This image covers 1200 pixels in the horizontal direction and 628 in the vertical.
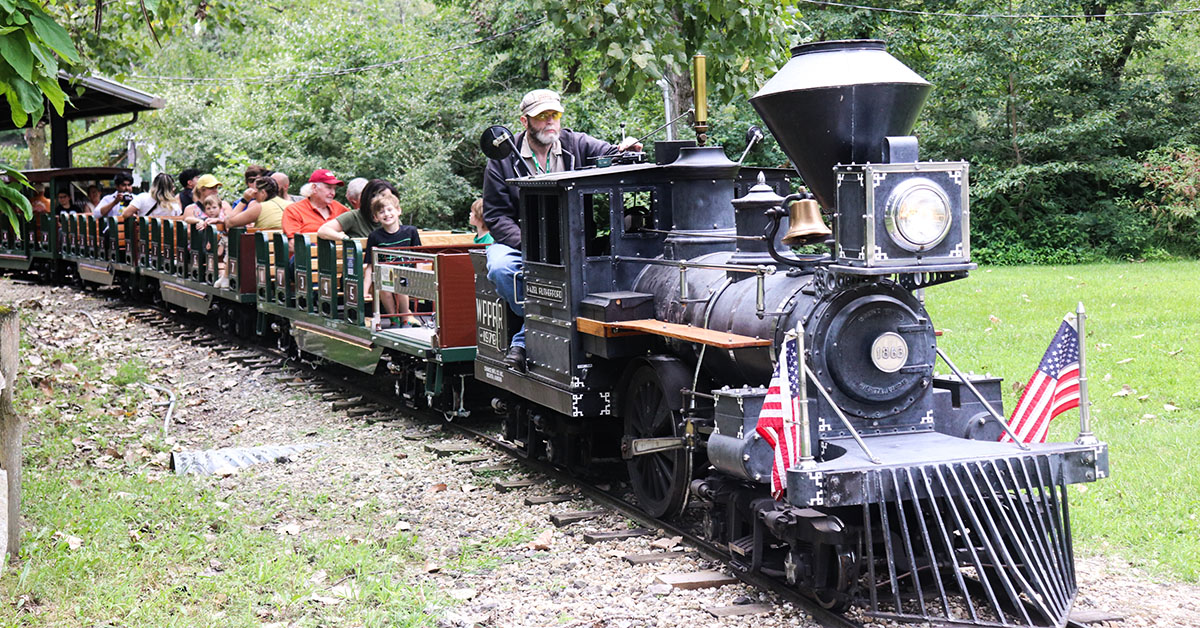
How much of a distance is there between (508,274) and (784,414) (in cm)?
370

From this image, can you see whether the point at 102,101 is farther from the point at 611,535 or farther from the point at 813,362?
the point at 813,362

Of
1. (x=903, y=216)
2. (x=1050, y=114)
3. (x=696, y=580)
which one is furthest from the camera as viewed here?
(x=1050, y=114)

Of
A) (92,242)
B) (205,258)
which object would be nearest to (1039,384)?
(205,258)

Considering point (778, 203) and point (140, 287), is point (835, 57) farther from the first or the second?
point (140, 287)

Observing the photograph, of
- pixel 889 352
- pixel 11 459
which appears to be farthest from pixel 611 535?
pixel 11 459

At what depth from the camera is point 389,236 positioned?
11.4m

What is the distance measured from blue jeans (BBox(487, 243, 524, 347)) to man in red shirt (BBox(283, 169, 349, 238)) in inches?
197

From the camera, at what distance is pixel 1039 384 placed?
557 centimetres

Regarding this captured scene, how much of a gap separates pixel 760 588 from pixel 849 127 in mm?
2281

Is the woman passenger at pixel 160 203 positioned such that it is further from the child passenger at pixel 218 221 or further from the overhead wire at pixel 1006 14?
the overhead wire at pixel 1006 14

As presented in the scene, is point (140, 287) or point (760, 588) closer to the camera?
point (760, 588)

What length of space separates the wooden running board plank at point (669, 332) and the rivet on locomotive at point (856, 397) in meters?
0.02

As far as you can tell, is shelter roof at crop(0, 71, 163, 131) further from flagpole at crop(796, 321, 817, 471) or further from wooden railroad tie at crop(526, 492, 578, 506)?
flagpole at crop(796, 321, 817, 471)

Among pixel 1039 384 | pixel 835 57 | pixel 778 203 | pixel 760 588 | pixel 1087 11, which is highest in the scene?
pixel 1087 11
